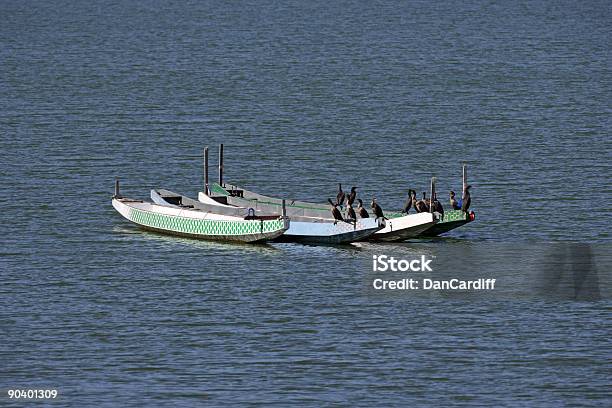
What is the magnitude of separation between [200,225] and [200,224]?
2.5 inches

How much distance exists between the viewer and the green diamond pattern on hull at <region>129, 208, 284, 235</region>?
10912 cm

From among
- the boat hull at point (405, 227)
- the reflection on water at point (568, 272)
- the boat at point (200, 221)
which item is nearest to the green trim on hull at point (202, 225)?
the boat at point (200, 221)

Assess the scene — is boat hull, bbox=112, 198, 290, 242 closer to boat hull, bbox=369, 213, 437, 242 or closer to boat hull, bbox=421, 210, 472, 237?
boat hull, bbox=369, 213, 437, 242

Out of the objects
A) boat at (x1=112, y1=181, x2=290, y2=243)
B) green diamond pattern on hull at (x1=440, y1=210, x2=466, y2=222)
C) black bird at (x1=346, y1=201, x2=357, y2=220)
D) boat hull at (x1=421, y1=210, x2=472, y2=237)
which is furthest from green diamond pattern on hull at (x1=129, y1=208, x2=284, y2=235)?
green diamond pattern on hull at (x1=440, y1=210, x2=466, y2=222)

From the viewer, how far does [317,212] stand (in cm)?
11388

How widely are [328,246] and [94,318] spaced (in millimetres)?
22447

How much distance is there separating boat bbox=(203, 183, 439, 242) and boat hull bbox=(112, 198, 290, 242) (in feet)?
7.25

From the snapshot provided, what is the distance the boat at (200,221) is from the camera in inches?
4299

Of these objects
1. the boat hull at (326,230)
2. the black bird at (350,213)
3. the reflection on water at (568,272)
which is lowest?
the reflection on water at (568,272)

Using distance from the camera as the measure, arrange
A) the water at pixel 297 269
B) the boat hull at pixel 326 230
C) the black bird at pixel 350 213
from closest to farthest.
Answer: the water at pixel 297 269, the boat hull at pixel 326 230, the black bird at pixel 350 213

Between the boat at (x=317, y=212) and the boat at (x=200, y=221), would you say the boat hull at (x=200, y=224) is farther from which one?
the boat at (x=317, y=212)

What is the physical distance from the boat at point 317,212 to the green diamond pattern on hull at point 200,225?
231 centimetres

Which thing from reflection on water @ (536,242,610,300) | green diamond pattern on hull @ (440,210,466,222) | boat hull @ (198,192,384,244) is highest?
green diamond pattern on hull @ (440,210,466,222)

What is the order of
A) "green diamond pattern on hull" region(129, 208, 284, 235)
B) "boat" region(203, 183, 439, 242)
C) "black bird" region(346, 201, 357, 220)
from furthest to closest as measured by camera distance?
1. "green diamond pattern on hull" region(129, 208, 284, 235)
2. "black bird" region(346, 201, 357, 220)
3. "boat" region(203, 183, 439, 242)
